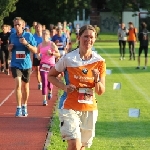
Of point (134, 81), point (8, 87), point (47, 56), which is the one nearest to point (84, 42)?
point (47, 56)

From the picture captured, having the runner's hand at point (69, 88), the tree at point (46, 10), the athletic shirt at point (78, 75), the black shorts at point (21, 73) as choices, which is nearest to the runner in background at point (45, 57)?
the black shorts at point (21, 73)

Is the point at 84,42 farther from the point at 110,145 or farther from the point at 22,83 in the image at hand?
the point at 22,83

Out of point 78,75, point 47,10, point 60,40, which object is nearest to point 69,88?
point 78,75

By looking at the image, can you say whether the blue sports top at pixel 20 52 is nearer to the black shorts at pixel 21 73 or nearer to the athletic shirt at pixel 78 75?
the black shorts at pixel 21 73

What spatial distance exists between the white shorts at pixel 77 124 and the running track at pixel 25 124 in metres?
2.76

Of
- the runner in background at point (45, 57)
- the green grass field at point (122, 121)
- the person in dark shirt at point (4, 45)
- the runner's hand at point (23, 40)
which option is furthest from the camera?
the person in dark shirt at point (4, 45)

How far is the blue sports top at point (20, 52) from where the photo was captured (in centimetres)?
1473

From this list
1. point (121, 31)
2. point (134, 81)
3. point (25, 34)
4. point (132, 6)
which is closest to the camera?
point (25, 34)

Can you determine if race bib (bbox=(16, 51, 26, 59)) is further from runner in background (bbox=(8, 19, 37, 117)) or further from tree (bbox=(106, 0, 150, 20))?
tree (bbox=(106, 0, 150, 20))

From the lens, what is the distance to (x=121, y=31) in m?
38.0

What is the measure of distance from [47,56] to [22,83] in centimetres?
260

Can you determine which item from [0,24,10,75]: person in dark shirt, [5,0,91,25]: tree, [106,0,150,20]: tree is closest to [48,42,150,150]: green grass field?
[0,24,10,75]: person in dark shirt

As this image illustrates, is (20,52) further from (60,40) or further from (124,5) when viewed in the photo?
(124,5)

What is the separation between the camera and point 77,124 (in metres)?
8.29
